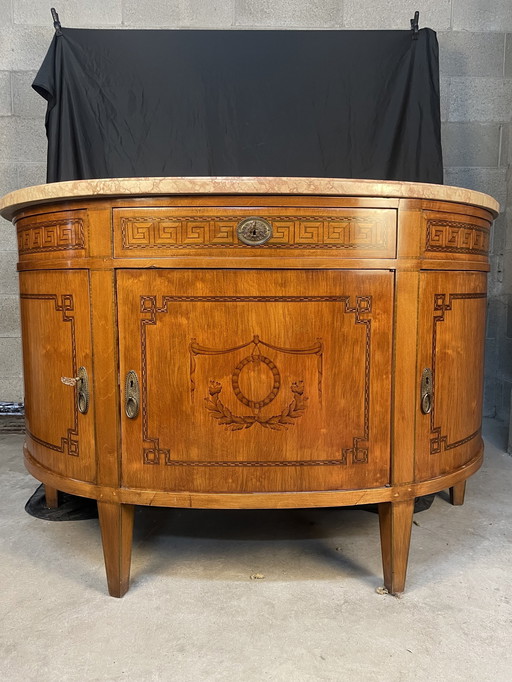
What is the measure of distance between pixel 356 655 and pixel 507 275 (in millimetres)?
2226

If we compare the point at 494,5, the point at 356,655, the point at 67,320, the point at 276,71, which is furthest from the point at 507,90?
the point at 356,655

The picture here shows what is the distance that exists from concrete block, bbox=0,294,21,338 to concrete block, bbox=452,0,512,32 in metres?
2.66

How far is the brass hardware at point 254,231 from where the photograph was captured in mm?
1211

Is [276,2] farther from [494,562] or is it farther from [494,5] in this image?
[494,562]

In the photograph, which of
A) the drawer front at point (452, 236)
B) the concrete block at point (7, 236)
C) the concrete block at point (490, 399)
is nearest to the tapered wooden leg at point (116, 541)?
the drawer front at point (452, 236)

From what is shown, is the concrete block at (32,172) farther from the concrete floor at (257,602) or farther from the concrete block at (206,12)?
the concrete floor at (257,602)

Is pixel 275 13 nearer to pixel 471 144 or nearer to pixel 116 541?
pixel 471 144

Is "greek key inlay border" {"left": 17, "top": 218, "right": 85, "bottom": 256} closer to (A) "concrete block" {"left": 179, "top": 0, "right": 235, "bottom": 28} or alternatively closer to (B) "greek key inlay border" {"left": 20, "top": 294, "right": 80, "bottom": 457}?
(B) "greek key inlay border" {"left": 20, "top": 294, "right": 80, "bottom": 457}

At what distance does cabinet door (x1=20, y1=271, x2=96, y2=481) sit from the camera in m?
1.30

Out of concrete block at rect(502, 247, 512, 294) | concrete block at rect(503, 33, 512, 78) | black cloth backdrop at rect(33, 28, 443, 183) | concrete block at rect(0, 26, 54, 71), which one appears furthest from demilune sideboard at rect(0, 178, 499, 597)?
concrete block at rect(503, 33, 512, 78)

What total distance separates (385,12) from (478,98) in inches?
25.3

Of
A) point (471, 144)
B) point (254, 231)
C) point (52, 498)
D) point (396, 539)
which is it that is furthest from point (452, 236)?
point (471, 144)

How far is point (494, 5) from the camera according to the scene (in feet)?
9.05

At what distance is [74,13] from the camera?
269cm
